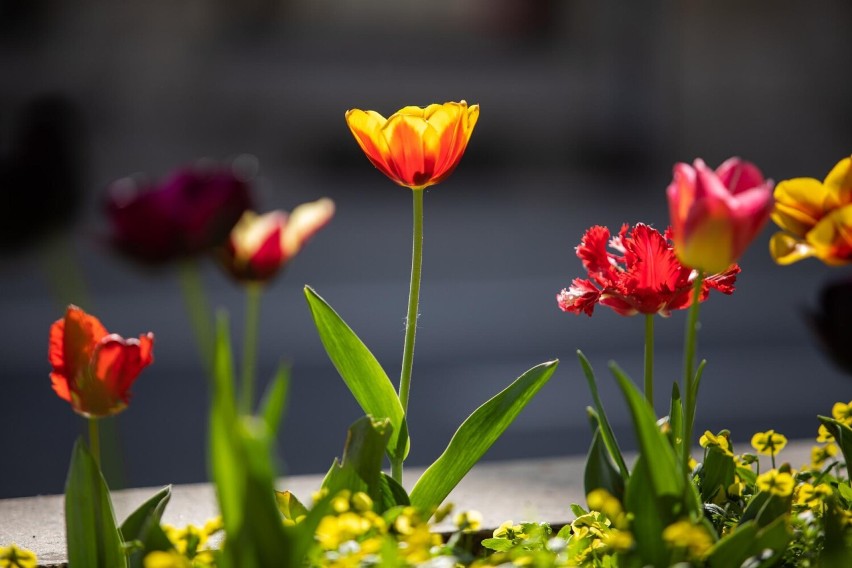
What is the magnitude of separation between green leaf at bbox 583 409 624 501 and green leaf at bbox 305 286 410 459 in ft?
0.55

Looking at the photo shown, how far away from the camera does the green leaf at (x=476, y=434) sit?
1114 millimetres

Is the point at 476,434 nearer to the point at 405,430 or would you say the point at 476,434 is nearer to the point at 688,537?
the point at 405,430

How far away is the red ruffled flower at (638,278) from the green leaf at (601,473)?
104mm

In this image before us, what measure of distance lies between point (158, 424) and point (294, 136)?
6.56 meters

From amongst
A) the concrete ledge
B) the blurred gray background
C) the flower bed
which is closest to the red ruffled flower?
the flower bed

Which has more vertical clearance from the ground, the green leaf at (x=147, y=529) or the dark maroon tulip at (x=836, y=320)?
the dark maroon tulip at (x=836, y=320)

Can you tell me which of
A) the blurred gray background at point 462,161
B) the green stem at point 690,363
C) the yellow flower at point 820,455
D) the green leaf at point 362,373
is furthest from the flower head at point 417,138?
the blurred gray background at point 462,161

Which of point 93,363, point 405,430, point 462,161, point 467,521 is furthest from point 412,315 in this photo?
point 462,161

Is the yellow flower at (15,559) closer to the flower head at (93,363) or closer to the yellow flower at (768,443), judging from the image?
the flower head at (93,363)

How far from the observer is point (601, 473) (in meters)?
1.15

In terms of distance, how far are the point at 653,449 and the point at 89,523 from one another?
1.44 ft

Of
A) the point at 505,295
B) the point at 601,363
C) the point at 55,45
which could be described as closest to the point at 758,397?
the point at 601,363

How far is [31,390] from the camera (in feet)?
15.8

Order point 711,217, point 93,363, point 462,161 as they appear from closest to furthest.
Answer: point 711,217
point 93,363
point 462,161
